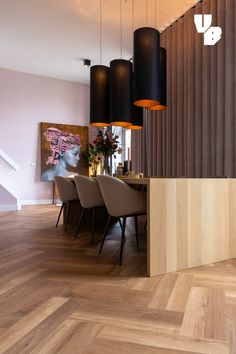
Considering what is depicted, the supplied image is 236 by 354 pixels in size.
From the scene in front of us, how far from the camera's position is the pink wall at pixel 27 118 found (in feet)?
24.8

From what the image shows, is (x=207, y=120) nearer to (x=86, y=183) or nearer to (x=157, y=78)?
(x=157, y=78)

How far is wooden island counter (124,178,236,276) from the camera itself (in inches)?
88.8

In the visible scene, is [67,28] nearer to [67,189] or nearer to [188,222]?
[67,189]

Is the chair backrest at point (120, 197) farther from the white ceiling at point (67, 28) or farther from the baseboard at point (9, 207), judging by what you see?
the baseboard at point (9, 207)

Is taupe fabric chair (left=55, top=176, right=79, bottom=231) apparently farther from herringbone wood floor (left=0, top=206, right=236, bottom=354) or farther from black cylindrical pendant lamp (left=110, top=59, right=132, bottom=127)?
herringbone wood floor (left=0, top=206, right=236, bottom=354)

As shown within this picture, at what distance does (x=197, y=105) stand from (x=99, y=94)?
1.68 metres

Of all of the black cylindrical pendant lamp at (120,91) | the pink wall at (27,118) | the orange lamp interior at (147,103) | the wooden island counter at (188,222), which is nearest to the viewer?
the wooden island counter at (188,222)

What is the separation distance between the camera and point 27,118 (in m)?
7.82

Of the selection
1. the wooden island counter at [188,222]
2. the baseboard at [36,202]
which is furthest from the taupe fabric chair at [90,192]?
the baseboard at [36,202]

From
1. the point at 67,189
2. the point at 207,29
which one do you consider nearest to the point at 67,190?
the point at 67,189

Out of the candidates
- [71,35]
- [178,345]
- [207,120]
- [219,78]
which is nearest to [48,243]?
[178,345]

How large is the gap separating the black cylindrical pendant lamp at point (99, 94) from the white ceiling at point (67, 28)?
1.51 metres

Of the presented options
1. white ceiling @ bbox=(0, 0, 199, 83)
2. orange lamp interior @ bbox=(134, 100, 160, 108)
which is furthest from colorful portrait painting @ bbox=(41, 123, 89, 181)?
orange lamp interior @ bbox=(134, 100, 160, 108)

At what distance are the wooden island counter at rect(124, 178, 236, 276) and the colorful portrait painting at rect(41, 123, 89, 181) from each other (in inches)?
230
